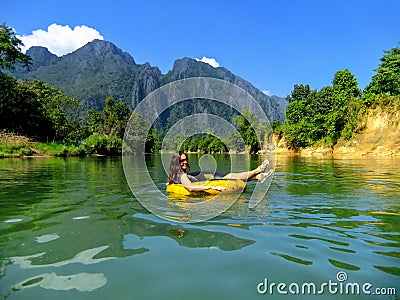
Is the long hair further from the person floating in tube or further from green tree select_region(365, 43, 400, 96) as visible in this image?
green tree select_region(365, 43, 400, 96)

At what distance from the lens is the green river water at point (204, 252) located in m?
2.71

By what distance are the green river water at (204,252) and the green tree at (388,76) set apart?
36062 mm

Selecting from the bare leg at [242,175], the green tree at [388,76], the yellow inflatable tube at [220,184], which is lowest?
the yellow inflatable tube at [220,184]

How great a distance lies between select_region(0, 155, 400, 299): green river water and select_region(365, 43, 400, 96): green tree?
36.1m

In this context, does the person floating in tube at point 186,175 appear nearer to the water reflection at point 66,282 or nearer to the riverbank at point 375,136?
the water reflection at point 66,282

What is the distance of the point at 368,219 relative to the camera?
5.05 meters

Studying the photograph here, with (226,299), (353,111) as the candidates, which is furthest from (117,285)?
(353,111)

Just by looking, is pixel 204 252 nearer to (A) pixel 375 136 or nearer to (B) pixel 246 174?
(B) pixel 246 174

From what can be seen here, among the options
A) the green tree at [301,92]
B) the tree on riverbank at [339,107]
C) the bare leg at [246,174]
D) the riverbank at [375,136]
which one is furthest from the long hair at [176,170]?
the green tree at [301,92]

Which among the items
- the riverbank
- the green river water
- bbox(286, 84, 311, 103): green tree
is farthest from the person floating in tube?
bbox(286, 84, 311, 103): green tree

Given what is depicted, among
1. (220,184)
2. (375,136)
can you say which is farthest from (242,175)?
(375,136)

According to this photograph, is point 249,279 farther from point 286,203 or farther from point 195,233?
point 286,203

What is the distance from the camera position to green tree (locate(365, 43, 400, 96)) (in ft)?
119

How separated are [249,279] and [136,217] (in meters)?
2.98
